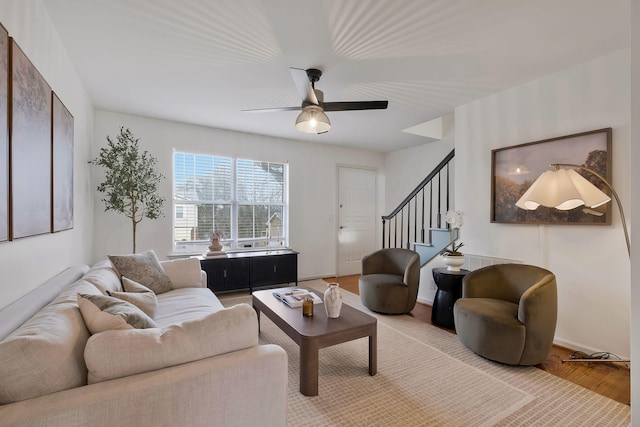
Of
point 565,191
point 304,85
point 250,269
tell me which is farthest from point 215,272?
point 565,191

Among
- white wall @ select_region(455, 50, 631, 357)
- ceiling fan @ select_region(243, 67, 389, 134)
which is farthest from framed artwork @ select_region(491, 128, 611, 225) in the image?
ceiling fan @ select_region(243, 67, 389, 134)

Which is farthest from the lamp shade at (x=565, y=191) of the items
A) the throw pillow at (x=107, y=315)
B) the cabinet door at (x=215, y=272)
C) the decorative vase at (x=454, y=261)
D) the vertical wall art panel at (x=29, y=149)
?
the cabinet door at (x=215, y=272)

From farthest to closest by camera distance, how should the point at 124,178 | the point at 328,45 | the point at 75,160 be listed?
the point at 124,178
the point at 75,160
the point at 328,45

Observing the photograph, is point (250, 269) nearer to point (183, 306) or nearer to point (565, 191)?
point (183, 306)

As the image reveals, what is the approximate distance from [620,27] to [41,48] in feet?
12.8

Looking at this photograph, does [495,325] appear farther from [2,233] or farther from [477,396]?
[2,233]

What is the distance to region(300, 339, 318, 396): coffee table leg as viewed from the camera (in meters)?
1.95

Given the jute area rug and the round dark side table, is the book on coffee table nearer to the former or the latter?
the jute area rug

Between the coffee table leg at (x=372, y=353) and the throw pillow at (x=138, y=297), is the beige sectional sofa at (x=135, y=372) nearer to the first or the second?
the throw pillow at (x=138, y=297)

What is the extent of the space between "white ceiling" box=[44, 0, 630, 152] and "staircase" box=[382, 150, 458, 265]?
4.53 ft

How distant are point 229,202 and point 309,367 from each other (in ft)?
11.0

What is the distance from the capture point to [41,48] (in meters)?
1.85

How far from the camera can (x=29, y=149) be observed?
5.25 feet

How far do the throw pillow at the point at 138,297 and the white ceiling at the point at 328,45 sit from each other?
1.85 m
